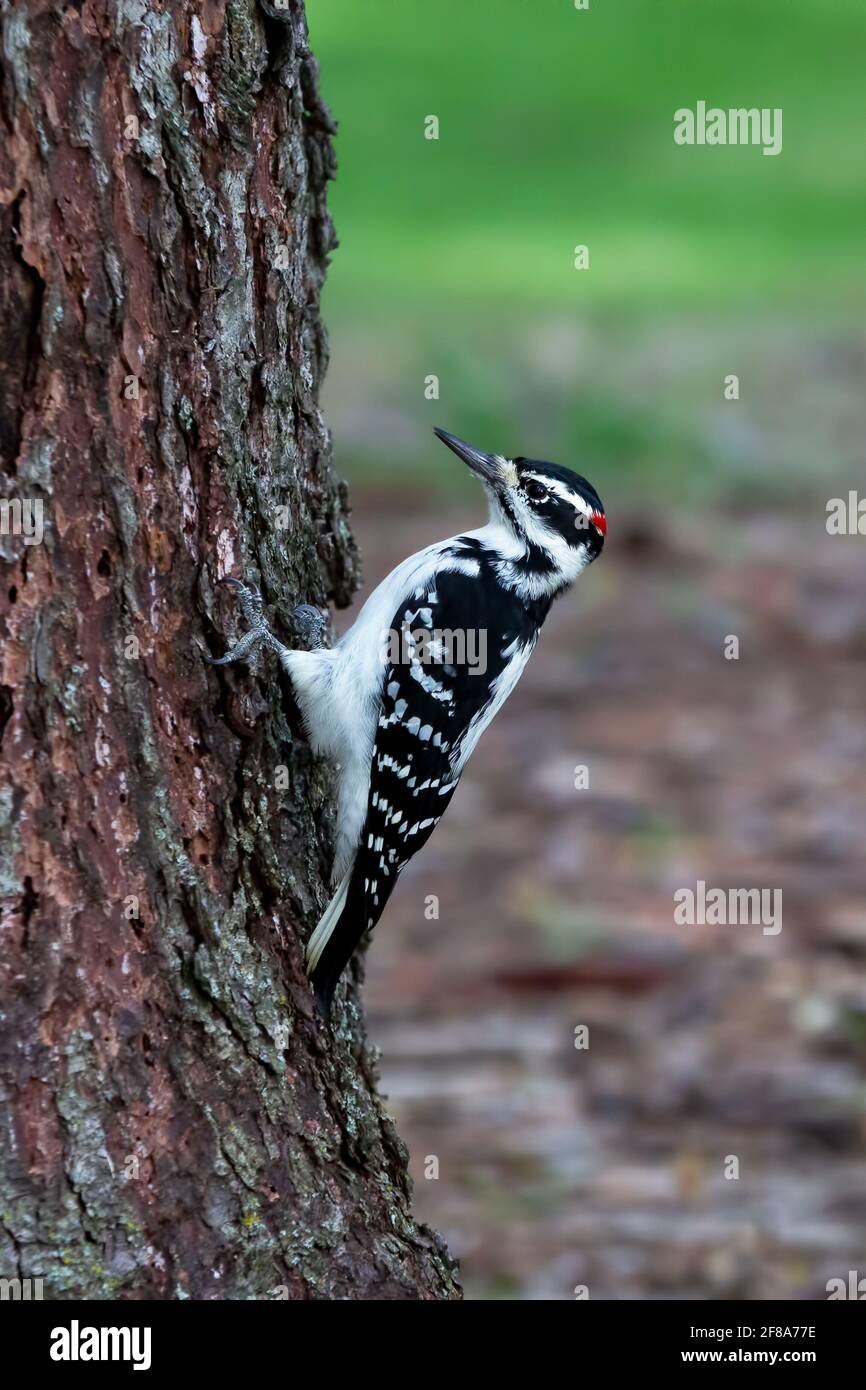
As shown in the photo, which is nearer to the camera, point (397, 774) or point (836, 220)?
point (397, 774)

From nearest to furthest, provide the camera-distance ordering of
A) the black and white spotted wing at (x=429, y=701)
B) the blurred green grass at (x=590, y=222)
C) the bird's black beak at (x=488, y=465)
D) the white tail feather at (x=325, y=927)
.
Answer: the white tail feather at (x=325, y=927) → the black and white spotted wing at (x=429, y=701) → the bird's black beak at (x=488, y=465) → the blurred green grass at (x=590, y=222)

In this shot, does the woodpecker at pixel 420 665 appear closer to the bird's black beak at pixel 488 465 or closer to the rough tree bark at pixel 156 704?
the bird's black beak at pixel 488 465

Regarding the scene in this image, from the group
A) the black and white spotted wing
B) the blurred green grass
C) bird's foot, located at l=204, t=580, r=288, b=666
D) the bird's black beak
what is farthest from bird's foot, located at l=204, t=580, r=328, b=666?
the blurred green grass

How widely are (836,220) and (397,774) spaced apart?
13.1 m

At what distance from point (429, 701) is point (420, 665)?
10 cm

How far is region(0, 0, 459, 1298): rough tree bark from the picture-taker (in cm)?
288

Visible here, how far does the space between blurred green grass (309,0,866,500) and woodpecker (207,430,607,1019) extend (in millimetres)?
7399

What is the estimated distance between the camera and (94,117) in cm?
287

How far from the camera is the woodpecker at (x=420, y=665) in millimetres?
3713

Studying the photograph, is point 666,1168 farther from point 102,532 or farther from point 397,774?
point 102,532

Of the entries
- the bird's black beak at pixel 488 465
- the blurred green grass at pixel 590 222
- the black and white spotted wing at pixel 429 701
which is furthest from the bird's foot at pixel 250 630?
the blurred green grass at pixel 590 222

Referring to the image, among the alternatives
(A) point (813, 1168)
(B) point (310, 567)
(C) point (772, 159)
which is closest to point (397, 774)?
(B) point (310, 567)

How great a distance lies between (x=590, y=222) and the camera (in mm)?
15094

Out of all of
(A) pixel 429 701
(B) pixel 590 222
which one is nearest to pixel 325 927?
(A) pixel 429 701
